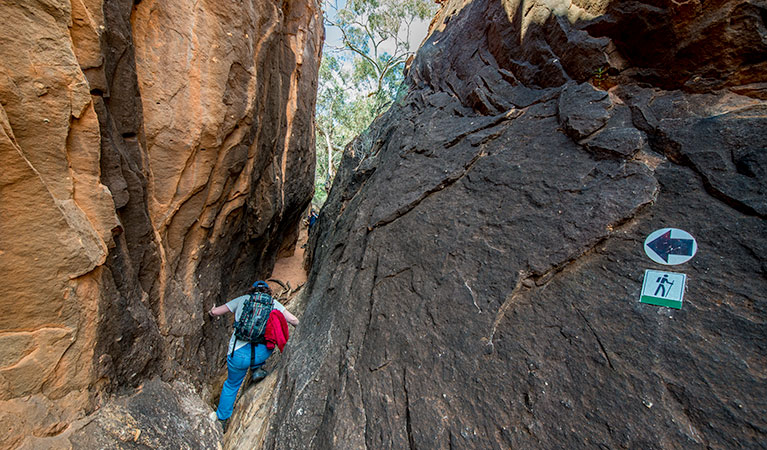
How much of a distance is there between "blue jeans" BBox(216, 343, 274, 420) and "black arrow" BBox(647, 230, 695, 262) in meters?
4.72

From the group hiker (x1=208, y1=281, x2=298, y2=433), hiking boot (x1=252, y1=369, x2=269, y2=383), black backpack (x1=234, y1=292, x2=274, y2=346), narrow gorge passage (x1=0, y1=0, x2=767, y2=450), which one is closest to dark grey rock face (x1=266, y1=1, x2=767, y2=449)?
narrow gorge passage (x1=0, y1=0, x2=767, y2=450)

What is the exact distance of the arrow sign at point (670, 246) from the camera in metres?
2.15

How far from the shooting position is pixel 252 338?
4.16 metres

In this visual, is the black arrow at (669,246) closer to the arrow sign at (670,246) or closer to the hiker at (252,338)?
the arrow sign at (670,246)

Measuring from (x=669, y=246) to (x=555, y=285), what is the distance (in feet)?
2.77

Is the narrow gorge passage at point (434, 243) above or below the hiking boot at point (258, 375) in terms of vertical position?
above

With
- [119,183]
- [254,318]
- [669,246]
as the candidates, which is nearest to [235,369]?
[254,318]

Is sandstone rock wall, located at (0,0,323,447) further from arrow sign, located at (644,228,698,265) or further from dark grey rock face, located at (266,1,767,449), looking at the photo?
A: arrow sign, located at (644,228,698,265)

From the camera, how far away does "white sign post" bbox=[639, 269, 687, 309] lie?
2053 millimetres

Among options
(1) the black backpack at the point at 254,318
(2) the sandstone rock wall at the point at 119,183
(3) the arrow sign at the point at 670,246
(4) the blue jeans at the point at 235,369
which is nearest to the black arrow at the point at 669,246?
(3) the arrow sign at the point at 670,246

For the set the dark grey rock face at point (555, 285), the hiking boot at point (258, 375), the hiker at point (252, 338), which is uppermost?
the dark grey rock face at point (555, 285)

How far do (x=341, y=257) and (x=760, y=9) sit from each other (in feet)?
16.6

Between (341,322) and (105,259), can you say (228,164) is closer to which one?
(105,259)

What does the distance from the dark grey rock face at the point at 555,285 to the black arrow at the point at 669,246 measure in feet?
0.25
